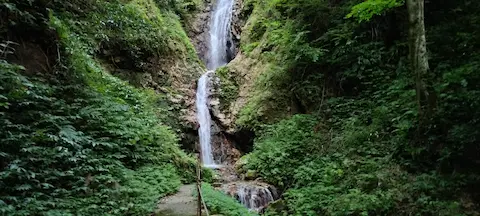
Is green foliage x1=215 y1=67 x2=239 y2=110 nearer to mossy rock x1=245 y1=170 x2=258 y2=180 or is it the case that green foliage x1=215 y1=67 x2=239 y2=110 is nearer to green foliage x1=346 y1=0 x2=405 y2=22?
mossy rock x1=245 y1=170 x2=258 y2=180

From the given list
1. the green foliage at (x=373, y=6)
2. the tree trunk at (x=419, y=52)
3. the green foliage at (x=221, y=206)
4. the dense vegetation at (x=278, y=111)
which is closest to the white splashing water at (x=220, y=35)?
the dense vegetation at (x=278, y=111)

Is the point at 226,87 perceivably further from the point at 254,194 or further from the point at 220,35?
the point at 254,194

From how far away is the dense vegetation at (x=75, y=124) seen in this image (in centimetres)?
495

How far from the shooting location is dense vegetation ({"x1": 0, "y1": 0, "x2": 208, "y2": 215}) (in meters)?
4.95

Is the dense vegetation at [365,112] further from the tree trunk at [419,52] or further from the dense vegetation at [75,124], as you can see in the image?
the dense vegetation at [75,124]

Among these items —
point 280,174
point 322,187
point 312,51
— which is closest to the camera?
point 322,187

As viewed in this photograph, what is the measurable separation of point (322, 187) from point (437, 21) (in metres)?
5.07

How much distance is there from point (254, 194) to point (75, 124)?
166 inches

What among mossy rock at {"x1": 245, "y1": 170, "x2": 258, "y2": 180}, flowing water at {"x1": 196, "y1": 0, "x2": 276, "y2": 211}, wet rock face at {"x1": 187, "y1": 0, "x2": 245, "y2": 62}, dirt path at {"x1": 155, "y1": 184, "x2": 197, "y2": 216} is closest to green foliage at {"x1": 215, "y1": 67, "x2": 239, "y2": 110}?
flowing water at {"x1": 196, "y1": 0, "x2": 276, "y2": 211}

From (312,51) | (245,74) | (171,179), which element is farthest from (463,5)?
(171,179)

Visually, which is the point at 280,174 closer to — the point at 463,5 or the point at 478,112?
the point at 478,112

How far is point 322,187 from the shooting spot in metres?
7.45

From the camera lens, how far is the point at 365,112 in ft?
28.1

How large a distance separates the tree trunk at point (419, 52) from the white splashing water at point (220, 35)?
388 inches
